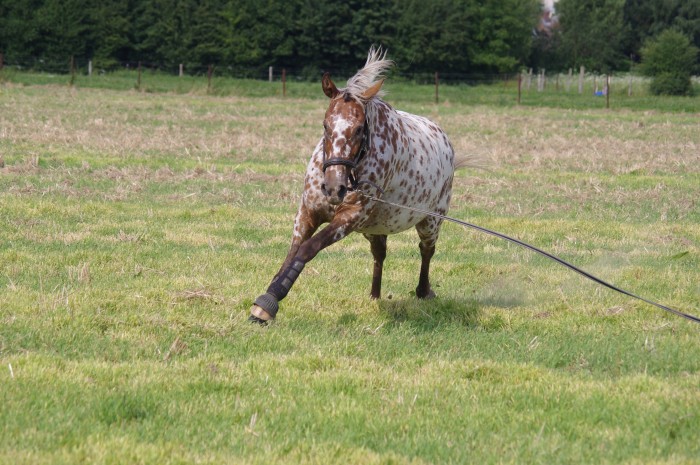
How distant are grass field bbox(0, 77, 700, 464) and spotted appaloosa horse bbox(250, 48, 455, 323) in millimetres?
663

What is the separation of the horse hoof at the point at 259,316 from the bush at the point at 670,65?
50659mm

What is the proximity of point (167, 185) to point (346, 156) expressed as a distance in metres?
9.06

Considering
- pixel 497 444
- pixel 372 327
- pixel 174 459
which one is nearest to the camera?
pixel 174 459

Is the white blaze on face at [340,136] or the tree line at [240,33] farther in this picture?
the tree line at [240,33]

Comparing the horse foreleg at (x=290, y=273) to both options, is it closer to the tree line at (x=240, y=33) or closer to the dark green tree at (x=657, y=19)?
the tree line at (x=240, y=33)

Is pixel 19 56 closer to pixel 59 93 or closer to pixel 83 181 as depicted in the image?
pixel 59 93

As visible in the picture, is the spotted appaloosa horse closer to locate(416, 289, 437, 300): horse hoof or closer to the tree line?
locate(416, 289, 437, 300): horse hoof

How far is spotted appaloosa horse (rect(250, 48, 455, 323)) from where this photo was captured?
7.27 metres

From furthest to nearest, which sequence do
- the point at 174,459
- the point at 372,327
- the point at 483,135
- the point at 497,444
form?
the point at 483,135 < the point at 372,327 < the point at 497,444 < the point at 174,459

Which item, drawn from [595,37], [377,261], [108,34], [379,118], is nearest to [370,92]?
[379,118]

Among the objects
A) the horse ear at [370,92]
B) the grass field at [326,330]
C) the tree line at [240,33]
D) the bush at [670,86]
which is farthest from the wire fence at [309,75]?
the horse ear at [370,92]

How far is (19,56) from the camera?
6056 centimetres

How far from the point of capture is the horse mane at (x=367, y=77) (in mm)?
7551

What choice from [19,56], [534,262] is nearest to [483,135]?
[534,262]
